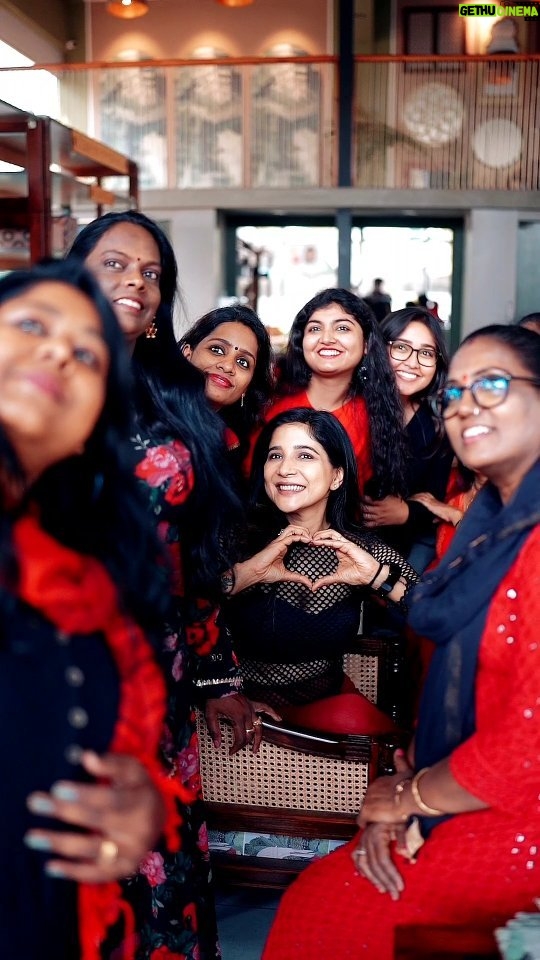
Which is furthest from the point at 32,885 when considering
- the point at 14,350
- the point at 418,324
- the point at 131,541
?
the point at 418,324

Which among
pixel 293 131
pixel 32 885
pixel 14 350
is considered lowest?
pixel 32 885

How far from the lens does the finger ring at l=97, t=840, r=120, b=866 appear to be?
0.99 metres

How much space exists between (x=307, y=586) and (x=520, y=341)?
1.06 meters

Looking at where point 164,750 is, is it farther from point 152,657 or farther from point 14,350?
point 14,350

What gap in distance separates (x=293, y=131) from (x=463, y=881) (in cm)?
945

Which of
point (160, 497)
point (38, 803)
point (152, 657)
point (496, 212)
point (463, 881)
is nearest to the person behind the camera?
point (38, 803)

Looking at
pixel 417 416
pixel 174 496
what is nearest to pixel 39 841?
pixel 174 496

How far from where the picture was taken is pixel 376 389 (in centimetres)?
327

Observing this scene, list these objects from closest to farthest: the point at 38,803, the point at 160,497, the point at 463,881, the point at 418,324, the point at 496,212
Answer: the point at 38,803 < the point at 463,881 < the point at 160,497 < the point at 418,324 < the point at 496,212

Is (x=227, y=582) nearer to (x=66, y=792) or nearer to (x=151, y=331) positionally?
(x=151, y=331)

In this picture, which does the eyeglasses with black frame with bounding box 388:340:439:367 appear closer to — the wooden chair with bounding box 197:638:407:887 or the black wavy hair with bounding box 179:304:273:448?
the black wavy hair with bounding box 179:304:273:448

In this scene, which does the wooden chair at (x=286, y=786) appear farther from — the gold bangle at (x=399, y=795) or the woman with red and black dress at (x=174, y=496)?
the gold bangle at (x=399, y=795)

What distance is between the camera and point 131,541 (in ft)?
3.73

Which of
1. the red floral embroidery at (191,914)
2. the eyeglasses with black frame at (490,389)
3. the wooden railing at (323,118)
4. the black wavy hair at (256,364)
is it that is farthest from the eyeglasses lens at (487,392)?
the wooden railing at (323,118)
